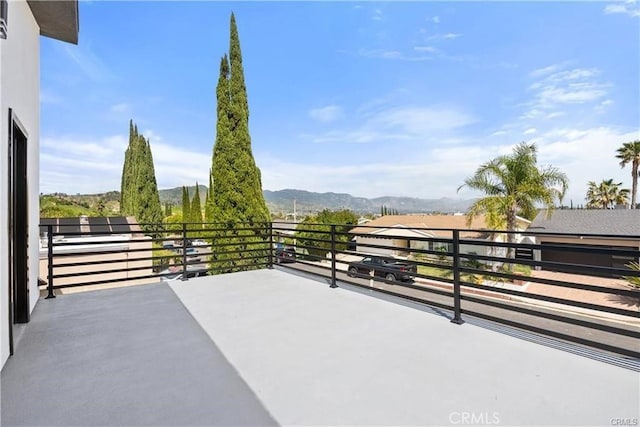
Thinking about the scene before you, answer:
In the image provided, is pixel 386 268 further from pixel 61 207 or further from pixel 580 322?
pixel 61 207

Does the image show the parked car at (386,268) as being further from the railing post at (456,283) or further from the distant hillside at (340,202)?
the distant hillside at (340,202)

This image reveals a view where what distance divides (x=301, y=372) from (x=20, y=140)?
126 inches

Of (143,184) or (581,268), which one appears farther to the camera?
(143,184)

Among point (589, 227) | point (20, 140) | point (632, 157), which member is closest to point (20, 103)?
point (20, 140)

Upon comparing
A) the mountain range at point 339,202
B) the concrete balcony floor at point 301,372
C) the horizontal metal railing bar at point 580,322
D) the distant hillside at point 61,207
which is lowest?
the concrete balcony floor at point 301,372

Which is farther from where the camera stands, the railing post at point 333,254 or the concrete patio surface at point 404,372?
the railing post at point 333,254

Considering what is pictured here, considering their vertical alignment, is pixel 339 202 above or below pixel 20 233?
above

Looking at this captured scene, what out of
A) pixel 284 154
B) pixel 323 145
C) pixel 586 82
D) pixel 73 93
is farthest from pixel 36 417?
pixel 323 145

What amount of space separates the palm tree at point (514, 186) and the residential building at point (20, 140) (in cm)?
1173

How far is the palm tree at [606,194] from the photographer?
1994 cm

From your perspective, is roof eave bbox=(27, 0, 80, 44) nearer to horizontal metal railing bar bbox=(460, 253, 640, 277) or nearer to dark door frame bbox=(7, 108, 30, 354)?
dark door frame bbox=(7, 108, 30, 354)

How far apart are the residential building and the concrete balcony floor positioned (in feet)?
1.22

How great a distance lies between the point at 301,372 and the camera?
1839 mm

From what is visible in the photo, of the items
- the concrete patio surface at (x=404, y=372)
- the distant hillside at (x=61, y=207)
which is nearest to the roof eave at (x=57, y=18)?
the concrete patio surface at (x=404, y=372)
